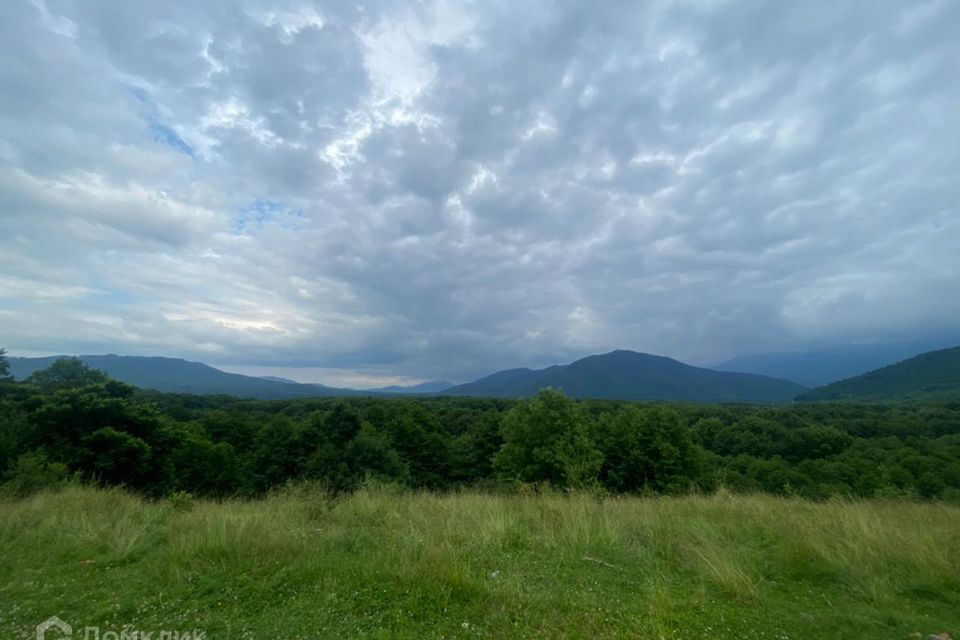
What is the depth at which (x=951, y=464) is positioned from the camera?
30.9 m

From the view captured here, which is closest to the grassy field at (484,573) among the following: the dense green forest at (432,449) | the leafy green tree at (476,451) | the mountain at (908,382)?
the dense green forest at (432,449)

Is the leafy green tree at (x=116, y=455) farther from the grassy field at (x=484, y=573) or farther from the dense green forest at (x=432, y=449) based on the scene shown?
the grassy field at (x=484, y=573)

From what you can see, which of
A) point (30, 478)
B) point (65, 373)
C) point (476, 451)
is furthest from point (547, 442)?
point (65, 373)

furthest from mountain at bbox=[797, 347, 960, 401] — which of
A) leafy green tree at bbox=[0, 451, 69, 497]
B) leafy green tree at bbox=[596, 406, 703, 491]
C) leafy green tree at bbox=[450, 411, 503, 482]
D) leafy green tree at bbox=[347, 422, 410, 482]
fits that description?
leafy green tree at bbox=[0, 451, 69, 497]

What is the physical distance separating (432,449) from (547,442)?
1860cm

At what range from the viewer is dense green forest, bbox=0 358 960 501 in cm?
1717

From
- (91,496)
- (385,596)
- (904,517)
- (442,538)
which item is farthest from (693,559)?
(91,496)

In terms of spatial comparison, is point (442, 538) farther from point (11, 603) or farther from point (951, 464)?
point (951, 464)

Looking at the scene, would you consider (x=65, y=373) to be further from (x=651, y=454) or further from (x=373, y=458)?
(x=651, y=454)

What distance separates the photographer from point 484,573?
414cm

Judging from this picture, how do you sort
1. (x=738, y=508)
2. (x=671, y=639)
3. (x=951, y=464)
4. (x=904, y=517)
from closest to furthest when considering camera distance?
(x=671, y=639) → (x=904, y=517) → (x=738, y=508) → (x=951, y=464)

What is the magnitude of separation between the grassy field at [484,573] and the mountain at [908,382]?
133128 mm

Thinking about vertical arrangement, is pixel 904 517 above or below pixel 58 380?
below

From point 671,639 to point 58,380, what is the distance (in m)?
39.5
